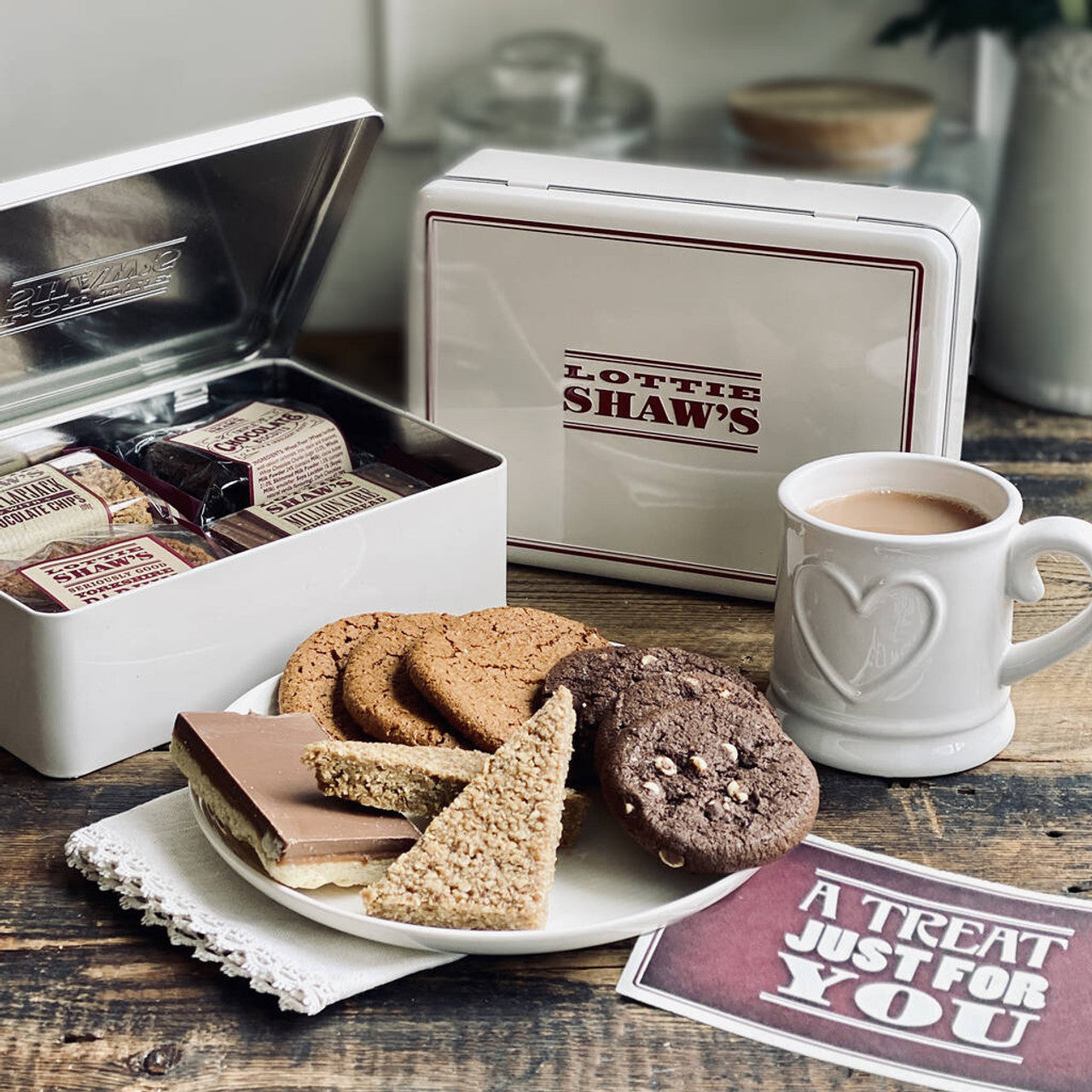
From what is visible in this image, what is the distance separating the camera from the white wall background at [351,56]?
1.89 metres

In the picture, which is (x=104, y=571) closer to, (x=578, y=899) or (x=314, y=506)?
(x=314, y=506)

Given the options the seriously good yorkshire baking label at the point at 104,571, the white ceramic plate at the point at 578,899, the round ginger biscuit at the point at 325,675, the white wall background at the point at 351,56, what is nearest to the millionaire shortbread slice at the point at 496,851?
the white ceramic plate at the point at 578,899

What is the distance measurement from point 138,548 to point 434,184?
13.6 inches

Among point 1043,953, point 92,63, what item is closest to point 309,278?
point 1043,953

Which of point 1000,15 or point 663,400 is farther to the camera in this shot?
point 1000,15

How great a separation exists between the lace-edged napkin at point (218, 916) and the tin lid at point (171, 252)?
1.24 feet

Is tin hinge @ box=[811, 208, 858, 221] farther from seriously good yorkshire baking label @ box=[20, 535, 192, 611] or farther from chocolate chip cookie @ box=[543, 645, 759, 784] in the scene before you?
seriously good yorkshire baking label @ box=[20, 535, 192, 611]

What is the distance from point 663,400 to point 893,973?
463 mm

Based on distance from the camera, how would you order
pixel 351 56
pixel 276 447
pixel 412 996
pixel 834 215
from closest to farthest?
pixel 412 996 < pixel 834 215 < pixel 276 447 < pixel 351 56

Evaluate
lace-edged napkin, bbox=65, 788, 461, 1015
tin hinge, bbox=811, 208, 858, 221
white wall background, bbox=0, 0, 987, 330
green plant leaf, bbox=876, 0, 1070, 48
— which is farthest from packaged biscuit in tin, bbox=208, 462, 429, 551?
white wall background, bbox=0, 0, 987, 330

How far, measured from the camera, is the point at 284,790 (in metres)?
0.78

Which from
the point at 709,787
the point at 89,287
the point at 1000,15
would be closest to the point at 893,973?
the point at 709,787

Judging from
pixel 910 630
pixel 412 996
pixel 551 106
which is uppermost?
pixel 551 106

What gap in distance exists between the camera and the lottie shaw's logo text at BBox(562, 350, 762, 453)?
1.05 meters
